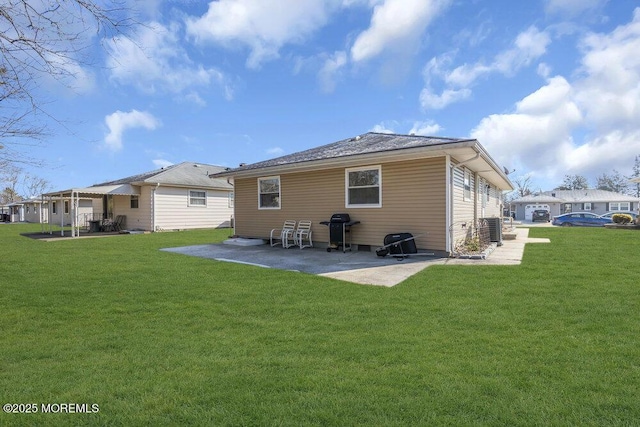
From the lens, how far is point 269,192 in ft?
39.6

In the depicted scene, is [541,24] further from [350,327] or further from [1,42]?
Answer: [1,42]

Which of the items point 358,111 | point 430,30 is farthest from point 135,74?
point 358,111

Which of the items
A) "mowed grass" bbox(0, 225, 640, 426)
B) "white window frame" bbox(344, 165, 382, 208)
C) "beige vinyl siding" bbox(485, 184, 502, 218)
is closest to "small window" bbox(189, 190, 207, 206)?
"white window frame" bbox(344, 165, 382, 208)

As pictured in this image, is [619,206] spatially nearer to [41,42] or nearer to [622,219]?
[622,219]

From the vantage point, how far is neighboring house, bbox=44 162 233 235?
59.3 feet

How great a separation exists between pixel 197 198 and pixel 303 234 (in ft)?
38.6

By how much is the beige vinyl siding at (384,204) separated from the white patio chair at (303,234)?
18cm

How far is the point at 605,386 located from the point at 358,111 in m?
14.2

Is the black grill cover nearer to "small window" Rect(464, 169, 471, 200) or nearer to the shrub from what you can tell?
"small window" Rect(464, 169, 471, 200)

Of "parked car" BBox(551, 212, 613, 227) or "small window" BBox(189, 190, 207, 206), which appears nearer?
"small window" BBox(189, 190, 207, 206)

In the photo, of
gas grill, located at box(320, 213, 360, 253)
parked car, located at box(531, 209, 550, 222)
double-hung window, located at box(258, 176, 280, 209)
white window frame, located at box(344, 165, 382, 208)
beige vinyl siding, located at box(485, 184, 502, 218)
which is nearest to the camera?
white window frame, located at box(344, 165, 382, 208)

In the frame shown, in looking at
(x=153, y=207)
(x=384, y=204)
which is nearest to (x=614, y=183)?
(x=384, y=204)

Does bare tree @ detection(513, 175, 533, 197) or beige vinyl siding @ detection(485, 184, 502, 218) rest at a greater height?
bare tree @ detection(513, 175, 533, 197)

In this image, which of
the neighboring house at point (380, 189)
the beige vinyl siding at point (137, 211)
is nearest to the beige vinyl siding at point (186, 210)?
the beige vinyl siding at point (137, 211)
